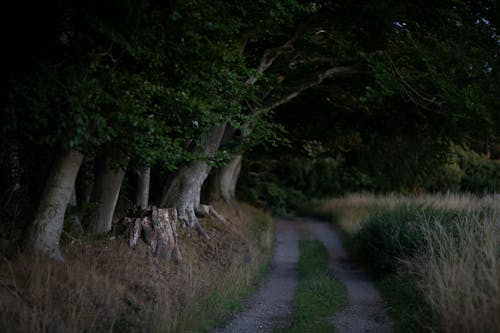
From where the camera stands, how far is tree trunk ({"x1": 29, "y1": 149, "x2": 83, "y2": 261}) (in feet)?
29.0

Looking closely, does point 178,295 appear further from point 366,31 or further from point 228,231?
point 366,31

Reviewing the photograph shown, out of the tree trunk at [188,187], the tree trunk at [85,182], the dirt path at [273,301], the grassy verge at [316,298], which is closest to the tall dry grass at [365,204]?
the dirt path at [273,301]

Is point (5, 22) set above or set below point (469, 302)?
above

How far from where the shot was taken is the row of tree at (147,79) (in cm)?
701

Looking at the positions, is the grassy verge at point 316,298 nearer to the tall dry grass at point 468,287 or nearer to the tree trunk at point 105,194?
the tall dry grass at point 468,287

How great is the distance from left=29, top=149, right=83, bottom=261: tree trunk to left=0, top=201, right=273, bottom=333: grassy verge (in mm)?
419

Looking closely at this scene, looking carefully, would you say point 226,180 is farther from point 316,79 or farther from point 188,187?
point 188,187

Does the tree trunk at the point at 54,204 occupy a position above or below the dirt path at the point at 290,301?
above

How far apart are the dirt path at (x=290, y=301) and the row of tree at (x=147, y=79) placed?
2767 mm

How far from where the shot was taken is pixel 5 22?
783 cm

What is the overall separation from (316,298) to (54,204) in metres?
5.08

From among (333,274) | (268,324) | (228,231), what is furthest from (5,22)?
(228,231)

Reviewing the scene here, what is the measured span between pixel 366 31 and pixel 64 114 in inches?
443

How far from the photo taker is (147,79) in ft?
28.6
